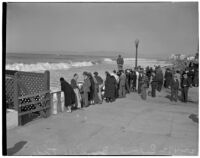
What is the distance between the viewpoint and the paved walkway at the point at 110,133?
4.27 metres

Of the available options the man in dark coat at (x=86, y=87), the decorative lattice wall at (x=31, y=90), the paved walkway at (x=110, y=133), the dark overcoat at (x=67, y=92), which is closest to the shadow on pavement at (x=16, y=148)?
the paved walkway at (x=110, y=133)

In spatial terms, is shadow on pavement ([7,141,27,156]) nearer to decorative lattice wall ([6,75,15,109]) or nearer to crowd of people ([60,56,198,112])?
decorative lattice wall ([6,75,15,109])

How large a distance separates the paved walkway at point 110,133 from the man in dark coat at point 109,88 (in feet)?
3.08

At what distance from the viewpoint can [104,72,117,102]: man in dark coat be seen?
26.1 feet

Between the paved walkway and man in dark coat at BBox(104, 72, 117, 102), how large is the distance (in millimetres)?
940

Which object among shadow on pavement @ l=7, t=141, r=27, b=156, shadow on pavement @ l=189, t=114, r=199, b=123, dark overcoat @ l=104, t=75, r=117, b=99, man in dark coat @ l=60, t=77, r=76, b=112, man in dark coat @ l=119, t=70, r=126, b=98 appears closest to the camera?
shadow on pavement @ l=7, t=141, r=27, b=156

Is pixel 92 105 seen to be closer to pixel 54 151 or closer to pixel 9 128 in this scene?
pixel 9 128

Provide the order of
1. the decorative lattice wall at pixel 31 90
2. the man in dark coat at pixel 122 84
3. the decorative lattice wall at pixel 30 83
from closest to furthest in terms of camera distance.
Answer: the decorative lattice wall at pixel 31 90
the decorative lattice wall at pixel 30 83
the man in dark coat at pixel 122 84

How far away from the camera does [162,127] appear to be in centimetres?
538

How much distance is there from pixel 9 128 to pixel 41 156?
4.90 ft

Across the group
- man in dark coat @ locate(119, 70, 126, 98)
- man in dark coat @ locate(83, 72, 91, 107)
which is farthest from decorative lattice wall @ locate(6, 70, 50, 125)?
man in dark coat @ locate(119, 70, 126, 98)

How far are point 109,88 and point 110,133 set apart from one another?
306 centimetres

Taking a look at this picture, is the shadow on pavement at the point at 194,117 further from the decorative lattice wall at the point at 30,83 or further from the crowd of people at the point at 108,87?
the decorative lattice wall at the point at 30,83

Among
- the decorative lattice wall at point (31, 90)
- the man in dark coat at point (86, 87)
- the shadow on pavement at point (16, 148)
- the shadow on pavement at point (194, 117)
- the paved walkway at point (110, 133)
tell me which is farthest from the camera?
the man in dark coat at point (86, 87)
